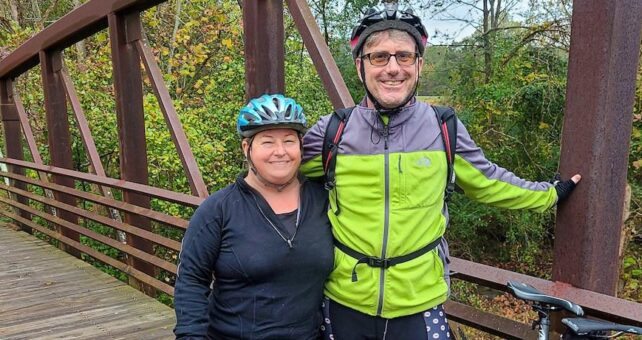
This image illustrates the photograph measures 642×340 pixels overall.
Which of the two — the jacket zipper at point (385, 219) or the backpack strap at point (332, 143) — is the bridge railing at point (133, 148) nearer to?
the jacket zipper at point (385, 219)

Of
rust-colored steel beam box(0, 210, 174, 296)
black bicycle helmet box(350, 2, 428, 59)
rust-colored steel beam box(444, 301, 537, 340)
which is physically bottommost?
rust-colored steel beam box(0, 210, 174, 296)

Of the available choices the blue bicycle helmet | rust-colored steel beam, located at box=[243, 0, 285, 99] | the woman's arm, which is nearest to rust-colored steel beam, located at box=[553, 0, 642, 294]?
the blue bicycle helmet

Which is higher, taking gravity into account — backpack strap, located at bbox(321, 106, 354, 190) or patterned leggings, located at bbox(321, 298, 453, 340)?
backpack strap, located at bbox(321, 106, 354, 190)

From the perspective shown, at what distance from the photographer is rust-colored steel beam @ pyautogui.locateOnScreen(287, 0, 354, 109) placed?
3129 mm

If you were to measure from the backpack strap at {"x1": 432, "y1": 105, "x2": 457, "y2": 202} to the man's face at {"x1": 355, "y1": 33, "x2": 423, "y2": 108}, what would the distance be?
15cm

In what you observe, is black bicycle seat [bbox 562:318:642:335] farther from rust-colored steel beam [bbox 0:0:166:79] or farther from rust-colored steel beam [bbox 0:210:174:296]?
rust-colored steel beam [bbox 0:0:166:79]

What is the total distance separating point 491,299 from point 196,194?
8978 mm

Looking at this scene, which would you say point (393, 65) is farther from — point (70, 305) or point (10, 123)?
point (10, 123)

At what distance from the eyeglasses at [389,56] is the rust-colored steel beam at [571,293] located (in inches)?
37.0

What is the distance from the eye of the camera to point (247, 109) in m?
2.09

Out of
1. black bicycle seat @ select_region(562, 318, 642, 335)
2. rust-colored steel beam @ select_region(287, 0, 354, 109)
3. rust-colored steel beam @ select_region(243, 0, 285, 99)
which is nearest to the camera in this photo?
black bicycle seat @ select_region(562, 318, 642, 335)

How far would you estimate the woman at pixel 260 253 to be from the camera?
6.49 feet

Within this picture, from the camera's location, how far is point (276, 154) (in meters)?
2.04

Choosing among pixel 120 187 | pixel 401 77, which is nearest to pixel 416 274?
pixel 401 77
